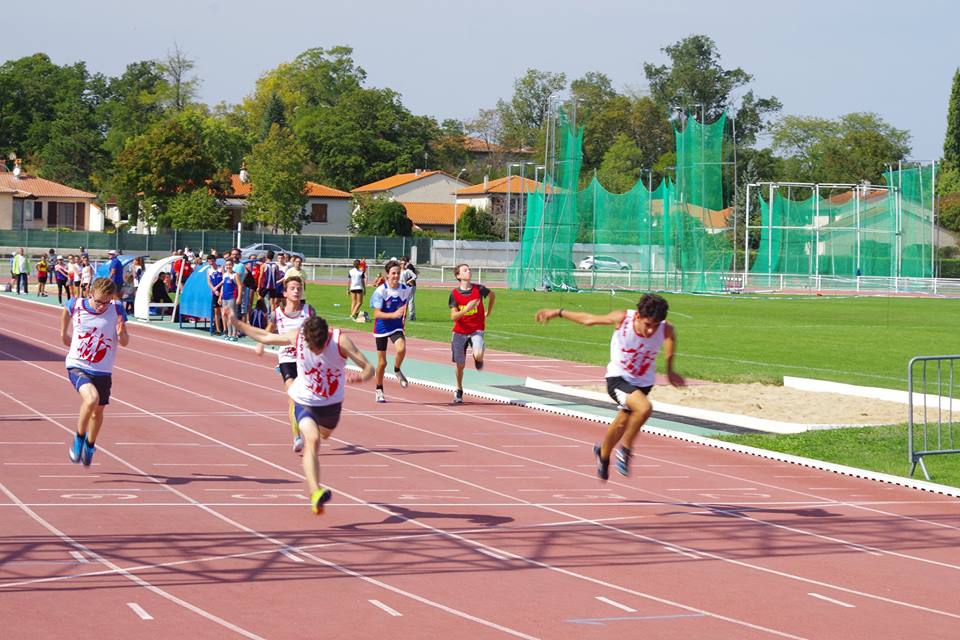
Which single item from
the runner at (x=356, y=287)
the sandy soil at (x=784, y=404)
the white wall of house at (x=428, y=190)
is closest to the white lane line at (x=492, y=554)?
the sandy soil at (x=784, y=404)

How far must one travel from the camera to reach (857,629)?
7656mm

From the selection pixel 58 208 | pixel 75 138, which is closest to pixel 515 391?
pixel 58 208

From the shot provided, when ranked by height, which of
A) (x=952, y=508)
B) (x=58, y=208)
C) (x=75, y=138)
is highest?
(x=75, y=138)

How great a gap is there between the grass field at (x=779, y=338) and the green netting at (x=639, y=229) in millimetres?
1858

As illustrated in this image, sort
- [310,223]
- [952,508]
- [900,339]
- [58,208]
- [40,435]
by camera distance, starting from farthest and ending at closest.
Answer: [310,223], [58,208], [900,339], [40,435], [952,508]

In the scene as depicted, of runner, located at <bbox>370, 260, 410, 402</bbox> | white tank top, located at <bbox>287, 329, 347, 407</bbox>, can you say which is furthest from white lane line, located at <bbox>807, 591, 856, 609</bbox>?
runner, located at <bbox>370, 260, 410, 402</bbox>

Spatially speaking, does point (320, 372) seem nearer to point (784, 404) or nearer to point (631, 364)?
point (631, 364)

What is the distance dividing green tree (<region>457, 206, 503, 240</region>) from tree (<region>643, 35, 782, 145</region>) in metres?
31.0

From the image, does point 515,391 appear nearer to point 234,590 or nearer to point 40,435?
point 40,435

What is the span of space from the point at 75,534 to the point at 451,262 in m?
72.5

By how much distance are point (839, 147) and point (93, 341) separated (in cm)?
11346

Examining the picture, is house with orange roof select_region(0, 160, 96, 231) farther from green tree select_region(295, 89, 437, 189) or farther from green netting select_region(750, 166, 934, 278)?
green netting select_region(750, 166, 934, 278)

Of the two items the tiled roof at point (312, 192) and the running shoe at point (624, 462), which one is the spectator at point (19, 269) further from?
the tiled roof at point (312, 192)

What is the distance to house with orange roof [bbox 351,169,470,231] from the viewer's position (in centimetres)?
10250
